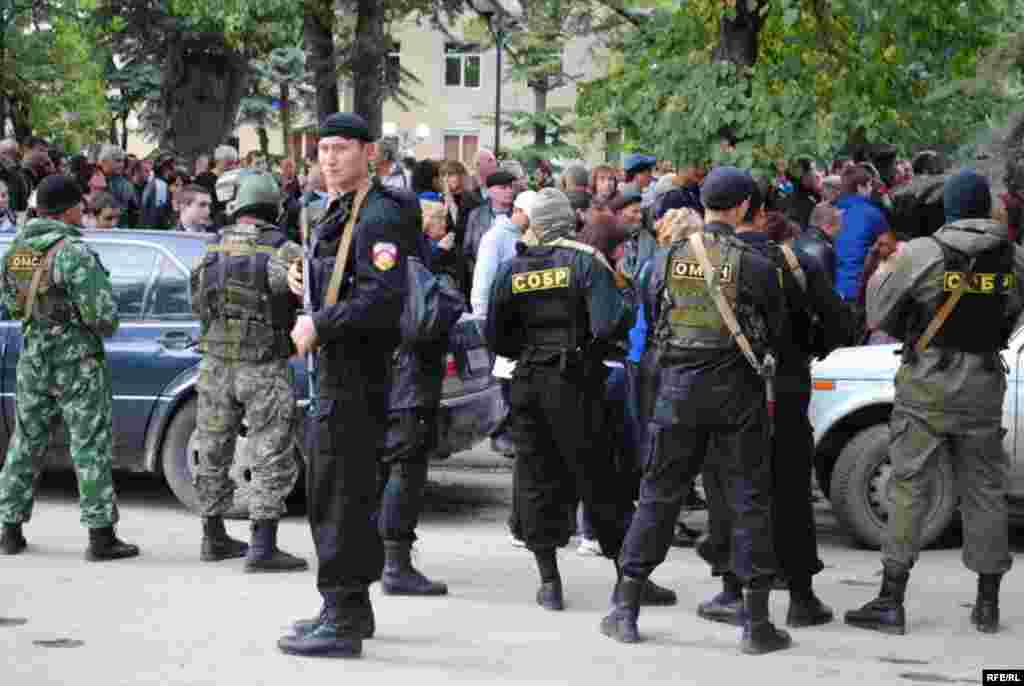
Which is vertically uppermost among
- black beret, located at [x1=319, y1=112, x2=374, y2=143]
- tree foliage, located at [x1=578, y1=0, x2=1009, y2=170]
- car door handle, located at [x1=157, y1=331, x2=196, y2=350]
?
tree foliage, located at [x1=578, y1=0, x2=1009, y2=170]

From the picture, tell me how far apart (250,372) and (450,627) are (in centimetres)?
194

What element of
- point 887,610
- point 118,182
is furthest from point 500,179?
point 887,610

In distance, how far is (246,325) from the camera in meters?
9.42

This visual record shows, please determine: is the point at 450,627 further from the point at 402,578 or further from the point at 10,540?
the point at 10,540

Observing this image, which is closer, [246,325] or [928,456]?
[928,456]

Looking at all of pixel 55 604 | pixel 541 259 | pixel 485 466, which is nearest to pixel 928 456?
pixel 541 259

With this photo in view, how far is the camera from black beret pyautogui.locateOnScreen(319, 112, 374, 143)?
743cm

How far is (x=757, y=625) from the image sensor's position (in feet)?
25.5

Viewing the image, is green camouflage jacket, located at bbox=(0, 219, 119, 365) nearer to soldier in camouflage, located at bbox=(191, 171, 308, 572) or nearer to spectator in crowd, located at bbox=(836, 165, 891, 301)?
soldier in camouflage, located at bbox=(191, 171, 308, 572)

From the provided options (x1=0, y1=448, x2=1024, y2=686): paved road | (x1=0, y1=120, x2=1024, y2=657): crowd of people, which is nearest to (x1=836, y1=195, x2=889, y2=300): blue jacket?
(x1=0, y1=120, x2=1024, y2=657): crowd of people

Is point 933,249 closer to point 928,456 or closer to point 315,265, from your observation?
point 928,456

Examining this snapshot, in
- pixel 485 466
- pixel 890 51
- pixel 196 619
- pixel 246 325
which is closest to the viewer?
pixel 196 619

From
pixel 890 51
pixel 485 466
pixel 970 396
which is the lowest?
pixel 485 466

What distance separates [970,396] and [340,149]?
119 inches
